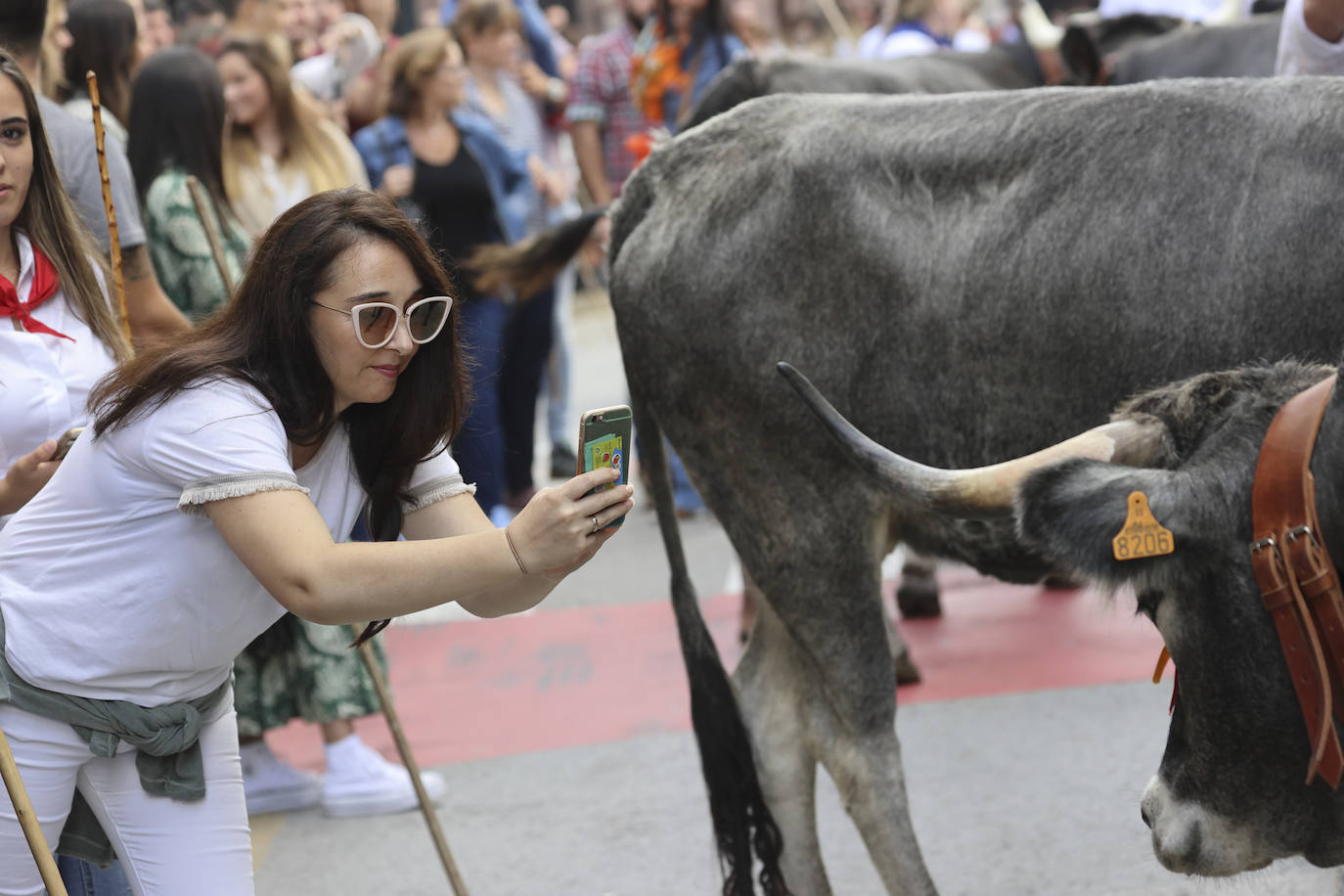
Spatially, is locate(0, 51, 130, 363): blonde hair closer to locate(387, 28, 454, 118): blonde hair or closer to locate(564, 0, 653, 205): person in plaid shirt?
locate(387, 28, 454, 118): blonde hair

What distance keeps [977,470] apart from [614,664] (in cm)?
341

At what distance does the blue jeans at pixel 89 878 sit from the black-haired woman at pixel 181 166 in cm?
207

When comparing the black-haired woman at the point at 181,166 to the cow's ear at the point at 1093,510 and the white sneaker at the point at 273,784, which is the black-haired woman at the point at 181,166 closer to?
the white sneaker at the point at 273,784

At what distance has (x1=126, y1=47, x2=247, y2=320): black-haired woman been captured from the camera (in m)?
4.45

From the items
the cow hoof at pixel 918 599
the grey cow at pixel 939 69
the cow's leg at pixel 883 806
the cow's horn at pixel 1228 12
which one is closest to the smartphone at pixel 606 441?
the cow's leg at pixel 883 806

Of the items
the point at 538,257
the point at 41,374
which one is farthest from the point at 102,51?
the point at 41,374

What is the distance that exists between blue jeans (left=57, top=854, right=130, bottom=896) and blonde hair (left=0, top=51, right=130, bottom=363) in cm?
93

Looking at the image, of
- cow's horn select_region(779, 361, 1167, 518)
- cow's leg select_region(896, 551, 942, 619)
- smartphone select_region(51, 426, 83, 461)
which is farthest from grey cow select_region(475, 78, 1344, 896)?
cow's leg select_region(896, 551, 942, 619)

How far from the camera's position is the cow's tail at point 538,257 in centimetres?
471

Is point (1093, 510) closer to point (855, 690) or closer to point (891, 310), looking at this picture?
point (891, 310)

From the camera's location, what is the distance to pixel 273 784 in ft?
15.2

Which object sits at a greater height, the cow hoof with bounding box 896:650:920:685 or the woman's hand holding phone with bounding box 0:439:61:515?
the woman's hand holding phone with bounding box 0:439:61:515

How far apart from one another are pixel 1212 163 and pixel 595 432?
153 centimetres

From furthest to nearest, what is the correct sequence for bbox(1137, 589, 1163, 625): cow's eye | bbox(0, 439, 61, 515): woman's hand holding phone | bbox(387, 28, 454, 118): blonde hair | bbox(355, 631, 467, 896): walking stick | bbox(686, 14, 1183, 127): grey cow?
bbox(387, 28, 454, 118): blonde hair
bbox(686, 14, 1183, 127): grey cow
bbox(355, 631, 467, 896): walking stick
bbox(0, 439, 61, 515): woman's hand holding phone
bbox(1137, 589, 1163, 625): cow's eye
